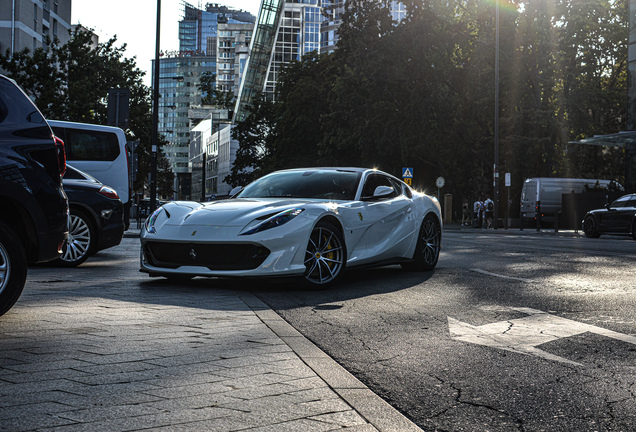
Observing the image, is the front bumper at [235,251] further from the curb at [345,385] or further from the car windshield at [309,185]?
the curb at [345,385]

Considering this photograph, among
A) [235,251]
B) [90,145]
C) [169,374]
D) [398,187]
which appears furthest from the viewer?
[90,145]

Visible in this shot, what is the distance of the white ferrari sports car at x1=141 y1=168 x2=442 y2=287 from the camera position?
7.36m

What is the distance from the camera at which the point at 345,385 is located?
12.0 ft

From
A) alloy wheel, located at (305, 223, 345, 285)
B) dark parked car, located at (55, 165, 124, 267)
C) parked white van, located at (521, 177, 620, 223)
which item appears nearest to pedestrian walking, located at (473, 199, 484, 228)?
parked white van, located at (521, 177, 620, 223)

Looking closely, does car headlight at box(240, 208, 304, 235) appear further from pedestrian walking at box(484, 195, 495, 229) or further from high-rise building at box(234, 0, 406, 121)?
high-rise building at box(234, 0, 406, 121)

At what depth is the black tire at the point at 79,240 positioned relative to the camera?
10.4 metres

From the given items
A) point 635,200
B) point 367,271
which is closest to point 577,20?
point 635,200

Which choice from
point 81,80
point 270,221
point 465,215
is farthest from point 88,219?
point 465,215

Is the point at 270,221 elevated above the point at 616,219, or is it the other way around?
the point at 270,221

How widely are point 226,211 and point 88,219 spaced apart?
3700 mm

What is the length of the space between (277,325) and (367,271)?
4840 millimetres

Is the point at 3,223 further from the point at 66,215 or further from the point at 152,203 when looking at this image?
the point at 152,203

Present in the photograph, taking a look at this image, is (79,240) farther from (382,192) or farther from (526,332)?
(526,332)

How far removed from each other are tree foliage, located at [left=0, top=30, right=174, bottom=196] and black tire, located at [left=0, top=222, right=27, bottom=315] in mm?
31871
